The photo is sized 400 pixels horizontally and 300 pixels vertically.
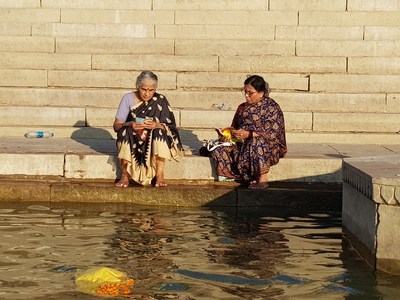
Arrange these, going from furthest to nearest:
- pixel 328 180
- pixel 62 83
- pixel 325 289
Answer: pixel 62 83
pixel 328 180
pixel 325 289

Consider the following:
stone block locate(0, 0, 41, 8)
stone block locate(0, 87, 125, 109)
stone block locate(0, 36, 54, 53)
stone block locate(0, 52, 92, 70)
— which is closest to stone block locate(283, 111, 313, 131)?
stone block locate(0, 87, 125, 109)

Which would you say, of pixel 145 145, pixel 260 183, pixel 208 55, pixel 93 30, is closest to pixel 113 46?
pixel 93 30

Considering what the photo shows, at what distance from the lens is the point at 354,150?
9375 mm

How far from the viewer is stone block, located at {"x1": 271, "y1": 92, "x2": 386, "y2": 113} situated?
11.1m

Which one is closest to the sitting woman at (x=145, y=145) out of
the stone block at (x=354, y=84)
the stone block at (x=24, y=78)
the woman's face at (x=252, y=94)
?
the woman's face at (x=252, y=94)

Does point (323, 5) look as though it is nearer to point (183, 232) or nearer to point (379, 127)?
point (379, 127)

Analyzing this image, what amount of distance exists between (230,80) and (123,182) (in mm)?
3825

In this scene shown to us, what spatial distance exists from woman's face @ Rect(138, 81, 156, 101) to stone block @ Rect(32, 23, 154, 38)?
4.77 metres

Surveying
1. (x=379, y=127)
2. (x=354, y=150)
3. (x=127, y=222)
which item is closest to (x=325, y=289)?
(x=127, y=222)

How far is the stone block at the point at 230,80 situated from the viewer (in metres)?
11.5

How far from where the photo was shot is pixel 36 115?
10.8 meters

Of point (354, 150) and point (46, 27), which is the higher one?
point (46, 27)

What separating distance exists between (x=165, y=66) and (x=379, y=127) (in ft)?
10.6

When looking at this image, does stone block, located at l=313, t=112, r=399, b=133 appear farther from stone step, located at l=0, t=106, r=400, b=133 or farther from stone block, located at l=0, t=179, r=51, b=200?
stone block, located at l=0, t=179, r=51, b=200
